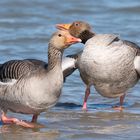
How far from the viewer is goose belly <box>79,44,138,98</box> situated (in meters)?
10.7

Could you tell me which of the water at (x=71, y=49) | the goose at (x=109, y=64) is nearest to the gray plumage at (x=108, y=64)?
the goose at (x=109, y=64)

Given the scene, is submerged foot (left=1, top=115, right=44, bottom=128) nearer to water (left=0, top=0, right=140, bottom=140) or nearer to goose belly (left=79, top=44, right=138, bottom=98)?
water (left=0, top=0, right=140, bottom=140)

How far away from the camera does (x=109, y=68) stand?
35.1ft

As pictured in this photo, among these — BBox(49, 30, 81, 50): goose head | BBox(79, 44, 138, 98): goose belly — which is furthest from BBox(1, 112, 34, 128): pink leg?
BBox(79, 44, 138, 98): goose belly

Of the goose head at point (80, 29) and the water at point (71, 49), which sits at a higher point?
the goose head at point (80, 29)

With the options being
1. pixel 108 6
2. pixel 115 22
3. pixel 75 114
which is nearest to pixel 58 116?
pixel 75 114

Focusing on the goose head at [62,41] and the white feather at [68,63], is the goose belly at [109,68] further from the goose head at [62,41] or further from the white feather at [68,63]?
the goose head at [62,41]

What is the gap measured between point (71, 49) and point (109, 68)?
4.82m

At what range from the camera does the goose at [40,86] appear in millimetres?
8531

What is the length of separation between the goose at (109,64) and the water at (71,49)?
360mm

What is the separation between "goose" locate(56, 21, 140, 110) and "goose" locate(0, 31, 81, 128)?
198 centimetres

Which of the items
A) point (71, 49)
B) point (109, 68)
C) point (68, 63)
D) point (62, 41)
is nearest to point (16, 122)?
point (62, 41)

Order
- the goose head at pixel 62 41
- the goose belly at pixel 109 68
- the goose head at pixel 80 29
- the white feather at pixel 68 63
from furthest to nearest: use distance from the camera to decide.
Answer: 1. the goose head at pixel 80 29
2. the white feather at pixel 68 63
3. the goose belly at pixel 109 68
4. the goose head at pixel 62 41

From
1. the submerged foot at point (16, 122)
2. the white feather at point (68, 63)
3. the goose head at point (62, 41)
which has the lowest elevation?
the submerged foot at point (16, 122)
